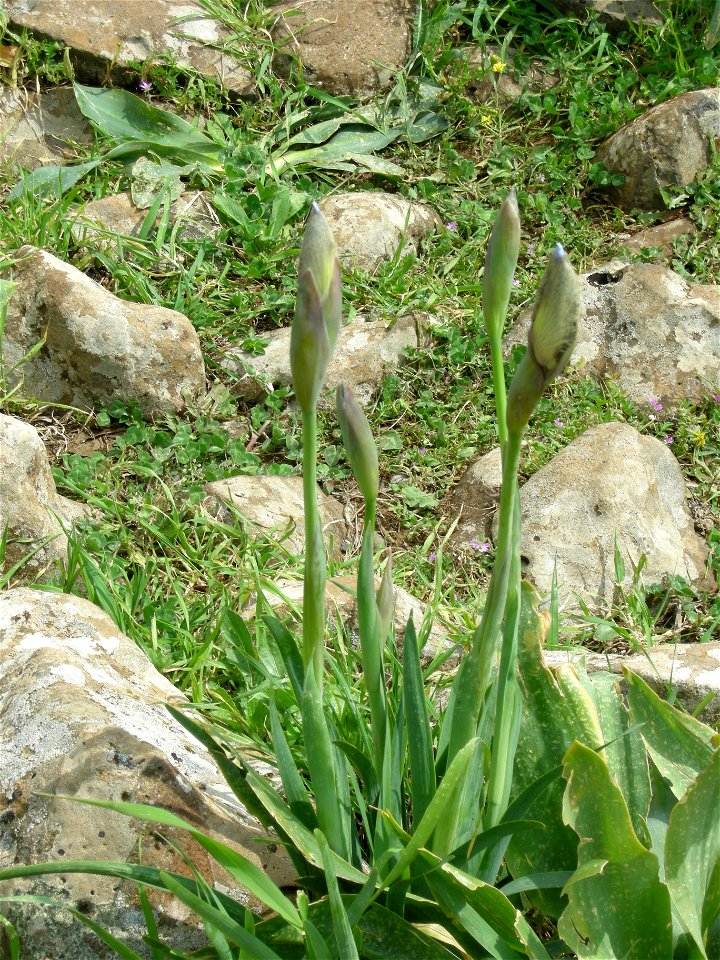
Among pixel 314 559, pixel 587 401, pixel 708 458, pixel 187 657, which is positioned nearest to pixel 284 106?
pixel 587 401

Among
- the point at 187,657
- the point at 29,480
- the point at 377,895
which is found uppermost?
the point at 377,895

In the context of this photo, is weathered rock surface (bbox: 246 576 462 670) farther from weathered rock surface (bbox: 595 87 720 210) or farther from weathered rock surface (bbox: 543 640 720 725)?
weathered rock surface (bbox: 595 87 720 210)

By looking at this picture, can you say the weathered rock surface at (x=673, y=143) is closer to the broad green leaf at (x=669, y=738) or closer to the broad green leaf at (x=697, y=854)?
the broad green leaf at (x=669, y=738)

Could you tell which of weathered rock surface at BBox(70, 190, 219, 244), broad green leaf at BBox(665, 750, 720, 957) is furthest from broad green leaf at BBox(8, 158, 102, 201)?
broad green leaf at BBox(665, 750, 720, 957)

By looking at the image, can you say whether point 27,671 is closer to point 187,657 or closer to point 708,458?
point 187,657

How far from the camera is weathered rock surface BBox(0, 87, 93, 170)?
13.1ft

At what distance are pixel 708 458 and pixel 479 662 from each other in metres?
2.18

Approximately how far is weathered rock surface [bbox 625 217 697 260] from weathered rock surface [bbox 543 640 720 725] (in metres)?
1.99

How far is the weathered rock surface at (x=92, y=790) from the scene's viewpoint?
154 cm

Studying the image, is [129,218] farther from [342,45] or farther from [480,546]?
[480,546]

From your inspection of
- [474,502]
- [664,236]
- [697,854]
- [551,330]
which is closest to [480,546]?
[474,502]

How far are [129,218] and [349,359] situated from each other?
3.52 ft

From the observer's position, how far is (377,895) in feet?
4.74

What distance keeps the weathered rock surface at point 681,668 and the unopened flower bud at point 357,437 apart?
3.02ft
